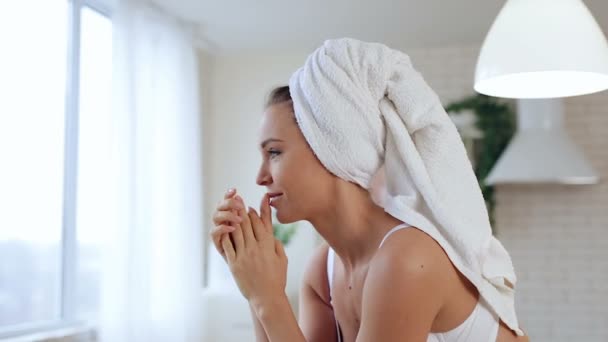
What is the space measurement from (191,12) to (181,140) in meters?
0.70

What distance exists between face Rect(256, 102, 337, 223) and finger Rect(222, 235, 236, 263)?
3.5 inches

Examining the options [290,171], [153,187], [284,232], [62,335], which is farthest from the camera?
[284,232]

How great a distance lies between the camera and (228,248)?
1.03 meters

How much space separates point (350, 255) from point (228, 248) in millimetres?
194

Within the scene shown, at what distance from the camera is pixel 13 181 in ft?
8.74

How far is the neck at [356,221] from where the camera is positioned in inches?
39.3

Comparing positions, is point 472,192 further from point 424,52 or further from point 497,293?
point 424,52

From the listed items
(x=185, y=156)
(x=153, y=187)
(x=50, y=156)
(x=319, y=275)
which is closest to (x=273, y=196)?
(x=319, y=275)

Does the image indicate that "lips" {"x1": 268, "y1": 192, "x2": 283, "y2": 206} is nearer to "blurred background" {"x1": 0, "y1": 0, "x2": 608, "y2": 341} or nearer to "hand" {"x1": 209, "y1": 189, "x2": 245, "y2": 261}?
"hand" {"x1": 209, "y1": 189, "x2": 245, "y2": 261}

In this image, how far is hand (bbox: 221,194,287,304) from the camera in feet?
3.31

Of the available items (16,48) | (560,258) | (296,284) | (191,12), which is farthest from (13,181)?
(560,258)

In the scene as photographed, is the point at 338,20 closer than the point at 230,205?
No

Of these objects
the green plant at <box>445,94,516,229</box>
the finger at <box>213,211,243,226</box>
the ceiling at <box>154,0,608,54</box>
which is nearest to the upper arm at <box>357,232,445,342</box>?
the finger at <box>213,211,243,226</box>

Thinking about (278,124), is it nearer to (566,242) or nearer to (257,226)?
(257,226)
